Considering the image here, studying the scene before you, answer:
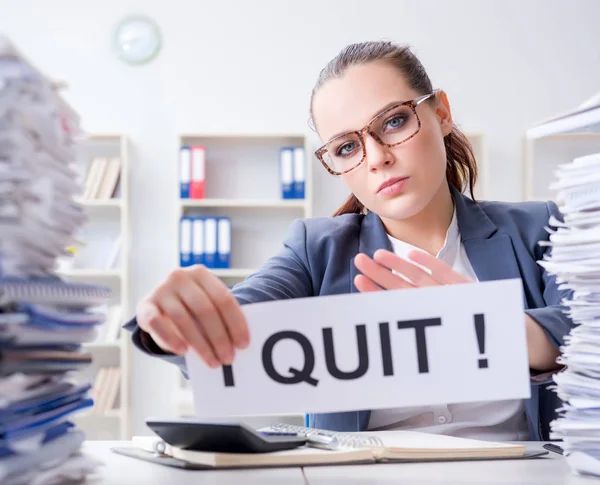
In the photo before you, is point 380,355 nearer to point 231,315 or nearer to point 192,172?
point 231,315

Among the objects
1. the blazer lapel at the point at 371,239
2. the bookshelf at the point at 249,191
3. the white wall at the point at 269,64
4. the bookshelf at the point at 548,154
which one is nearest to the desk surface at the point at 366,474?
the blazer lapel at the point at 371,239

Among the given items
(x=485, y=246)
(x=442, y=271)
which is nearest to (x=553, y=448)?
(x=442, y=271)

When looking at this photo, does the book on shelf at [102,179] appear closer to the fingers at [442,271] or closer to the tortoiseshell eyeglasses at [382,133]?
the tortoiseshell eyeglasses at [382,133]

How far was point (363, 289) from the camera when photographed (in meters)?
0.91

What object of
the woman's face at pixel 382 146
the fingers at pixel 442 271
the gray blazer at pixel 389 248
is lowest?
the fingers at pixel 442 271

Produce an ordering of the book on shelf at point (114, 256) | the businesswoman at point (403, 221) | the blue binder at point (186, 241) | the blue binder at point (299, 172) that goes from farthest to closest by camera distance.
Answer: the book on shelf at point (114, 256) → the blue binder at point (299, 172) → the blue binder at point (186, 241) → the businesswoman at point (403, 221)

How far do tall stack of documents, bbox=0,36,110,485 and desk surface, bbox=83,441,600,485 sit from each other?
0.11 metres

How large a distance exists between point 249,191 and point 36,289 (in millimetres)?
4270

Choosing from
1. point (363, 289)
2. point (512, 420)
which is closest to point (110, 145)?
point (512, 420)

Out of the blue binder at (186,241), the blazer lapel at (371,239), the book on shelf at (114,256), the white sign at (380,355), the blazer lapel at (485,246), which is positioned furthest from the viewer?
the book on shelf at (114,256)

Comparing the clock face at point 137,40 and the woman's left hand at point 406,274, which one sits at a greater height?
the clock face at point 137,40

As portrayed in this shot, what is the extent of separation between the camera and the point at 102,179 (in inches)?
185

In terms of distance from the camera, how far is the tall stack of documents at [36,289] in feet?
2.29

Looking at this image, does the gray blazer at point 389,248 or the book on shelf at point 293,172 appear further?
the book on shelf at point 293,172
